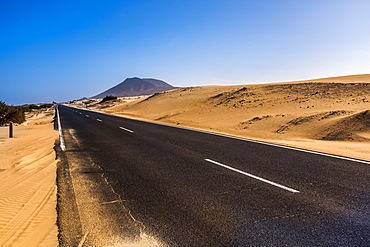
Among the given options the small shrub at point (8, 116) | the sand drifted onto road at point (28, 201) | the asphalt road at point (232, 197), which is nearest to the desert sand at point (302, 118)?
the asphalt road at point (232, 197)

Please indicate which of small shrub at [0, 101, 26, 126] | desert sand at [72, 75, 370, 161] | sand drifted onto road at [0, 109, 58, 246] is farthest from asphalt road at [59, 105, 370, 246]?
small shrub at [0, 101, 26, 126]

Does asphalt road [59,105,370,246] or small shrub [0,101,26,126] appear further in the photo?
small shrub [0,101,26,126]

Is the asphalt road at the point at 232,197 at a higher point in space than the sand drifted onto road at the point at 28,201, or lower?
lower

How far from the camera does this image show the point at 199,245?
3.34m

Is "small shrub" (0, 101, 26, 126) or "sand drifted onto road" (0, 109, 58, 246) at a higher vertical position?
"small shrub" (0, 101, 26, 126)

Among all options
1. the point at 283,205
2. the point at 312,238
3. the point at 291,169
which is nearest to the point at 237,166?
the point at 291,169

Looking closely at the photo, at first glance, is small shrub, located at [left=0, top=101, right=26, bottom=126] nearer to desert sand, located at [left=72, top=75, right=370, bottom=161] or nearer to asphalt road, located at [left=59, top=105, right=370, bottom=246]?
desert sand, located at [left=72, top=75, right=370, bottom=161]

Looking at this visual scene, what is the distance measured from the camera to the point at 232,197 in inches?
195

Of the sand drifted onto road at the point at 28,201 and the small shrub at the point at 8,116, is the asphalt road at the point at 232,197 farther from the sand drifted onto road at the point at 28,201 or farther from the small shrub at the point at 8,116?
the small shrub at the point at 8,116

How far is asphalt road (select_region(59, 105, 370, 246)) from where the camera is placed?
3578mm

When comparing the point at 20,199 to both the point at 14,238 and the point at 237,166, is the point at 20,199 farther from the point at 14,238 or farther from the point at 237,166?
the point at 237,166

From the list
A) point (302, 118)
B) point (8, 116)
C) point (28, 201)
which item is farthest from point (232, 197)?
point (8, 116)

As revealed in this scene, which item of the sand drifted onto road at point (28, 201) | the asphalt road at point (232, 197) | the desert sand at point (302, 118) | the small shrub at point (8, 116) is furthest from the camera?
the small shrub at point (8, 116)

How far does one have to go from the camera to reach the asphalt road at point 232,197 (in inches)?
141
